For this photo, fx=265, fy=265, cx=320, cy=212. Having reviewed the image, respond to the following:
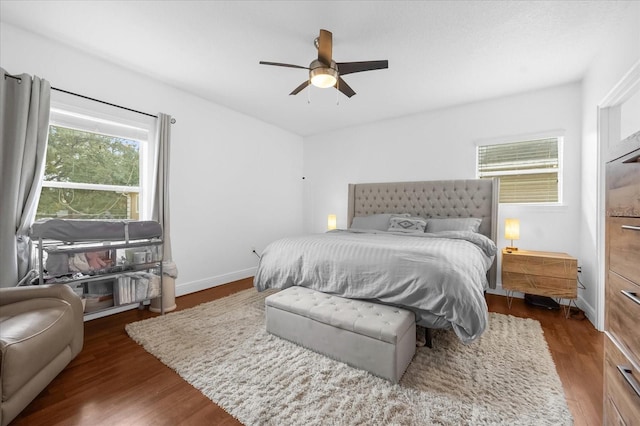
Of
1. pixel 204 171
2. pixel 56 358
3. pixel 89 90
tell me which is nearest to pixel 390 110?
pixel 204 171

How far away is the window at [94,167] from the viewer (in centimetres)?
266

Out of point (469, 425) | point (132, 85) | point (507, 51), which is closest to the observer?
point (469, 425)

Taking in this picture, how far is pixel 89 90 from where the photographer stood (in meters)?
2.78

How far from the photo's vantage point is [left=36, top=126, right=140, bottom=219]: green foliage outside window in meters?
2.66

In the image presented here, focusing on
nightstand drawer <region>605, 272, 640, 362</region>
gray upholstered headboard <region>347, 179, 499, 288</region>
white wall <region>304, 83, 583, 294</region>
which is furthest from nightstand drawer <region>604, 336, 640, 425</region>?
white wall <region>304, 83, 583, 294</region>

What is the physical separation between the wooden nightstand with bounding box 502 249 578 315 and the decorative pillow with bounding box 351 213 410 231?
57.5 inches

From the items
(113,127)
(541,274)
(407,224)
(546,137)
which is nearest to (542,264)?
(541,274)

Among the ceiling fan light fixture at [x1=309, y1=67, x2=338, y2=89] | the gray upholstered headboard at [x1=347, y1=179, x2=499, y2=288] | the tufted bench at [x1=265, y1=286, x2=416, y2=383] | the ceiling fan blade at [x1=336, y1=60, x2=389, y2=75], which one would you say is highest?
the ceiling fan blade at [x1=336, y1=60, x2=389, y2=75]

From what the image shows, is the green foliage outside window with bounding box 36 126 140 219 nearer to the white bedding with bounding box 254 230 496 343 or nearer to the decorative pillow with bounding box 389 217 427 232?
the white bedding with bounding box 254 230 496 343

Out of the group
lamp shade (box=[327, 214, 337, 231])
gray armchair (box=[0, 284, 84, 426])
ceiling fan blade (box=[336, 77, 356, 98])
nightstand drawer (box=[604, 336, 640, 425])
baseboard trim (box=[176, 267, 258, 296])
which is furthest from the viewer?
lamp shade (box=[327, 214, 337, 231])

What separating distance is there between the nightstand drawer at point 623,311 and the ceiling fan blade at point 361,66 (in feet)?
6.54

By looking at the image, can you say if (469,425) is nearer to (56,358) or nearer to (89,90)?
(56,358)

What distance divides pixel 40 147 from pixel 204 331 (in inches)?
88.1

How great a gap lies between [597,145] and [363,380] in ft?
10.4
